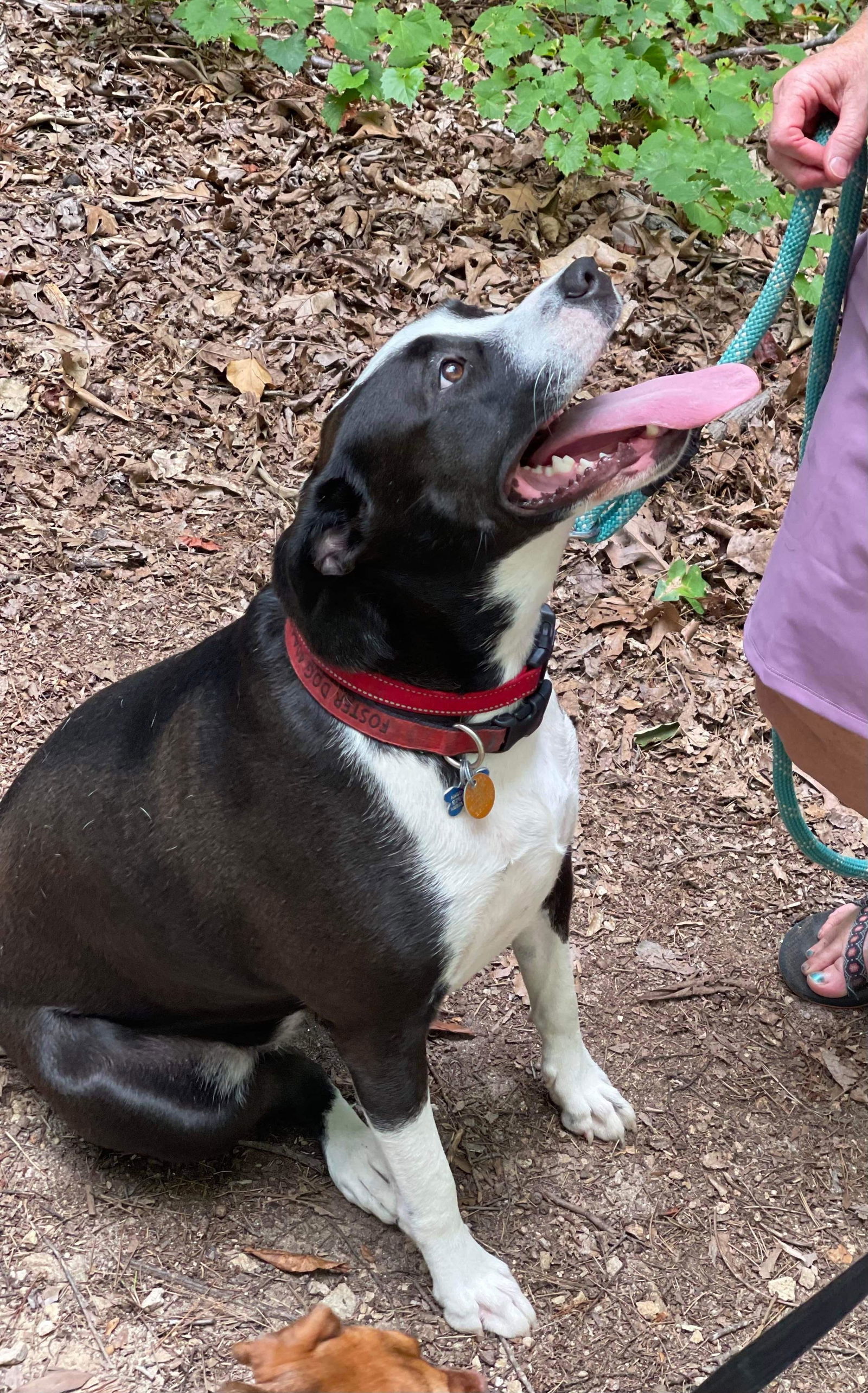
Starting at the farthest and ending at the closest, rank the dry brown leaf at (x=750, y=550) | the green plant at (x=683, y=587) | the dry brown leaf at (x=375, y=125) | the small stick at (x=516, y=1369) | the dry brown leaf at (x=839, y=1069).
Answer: the dry brown leaf at (x=375, y=125), the dry brown leaf at (x=750, y=550), the green plant at (x=683, y=587), the dry brown leaf at (x=839, y=1069), the small stick at (x=516, y=1369)

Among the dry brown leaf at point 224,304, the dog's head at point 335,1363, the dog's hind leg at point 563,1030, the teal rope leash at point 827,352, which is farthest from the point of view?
the dry brown leaf at point 224,304

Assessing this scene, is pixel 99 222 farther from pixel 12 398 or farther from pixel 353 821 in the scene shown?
pixel 353 821

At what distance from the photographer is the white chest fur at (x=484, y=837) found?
216 cm

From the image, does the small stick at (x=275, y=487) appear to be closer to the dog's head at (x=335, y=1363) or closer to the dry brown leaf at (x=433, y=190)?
the dry brown leaf at (x=433, y=190)

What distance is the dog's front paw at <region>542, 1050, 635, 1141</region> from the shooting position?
2.82 m

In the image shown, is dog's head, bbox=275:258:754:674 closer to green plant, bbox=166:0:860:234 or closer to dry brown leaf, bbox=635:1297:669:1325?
dry brown leaf, bbox=635:1297:669:1325

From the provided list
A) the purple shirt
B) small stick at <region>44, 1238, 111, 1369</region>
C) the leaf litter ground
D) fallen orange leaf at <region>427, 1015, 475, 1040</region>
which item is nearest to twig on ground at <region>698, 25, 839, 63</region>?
the leaf litter ground

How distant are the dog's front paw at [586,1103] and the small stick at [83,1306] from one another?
111 centimetres

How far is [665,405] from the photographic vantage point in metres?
2.07

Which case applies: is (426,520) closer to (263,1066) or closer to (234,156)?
(263,1066)

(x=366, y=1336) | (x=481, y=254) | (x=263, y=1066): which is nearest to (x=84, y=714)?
(x=263, y=1066)

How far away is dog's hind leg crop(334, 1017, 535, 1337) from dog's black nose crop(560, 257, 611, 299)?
4.46 ft

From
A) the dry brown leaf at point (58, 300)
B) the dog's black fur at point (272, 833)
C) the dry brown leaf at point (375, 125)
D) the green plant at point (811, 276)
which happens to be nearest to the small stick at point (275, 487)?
the dry brown leaf at point (58, 300)

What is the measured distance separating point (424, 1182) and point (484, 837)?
71cm
